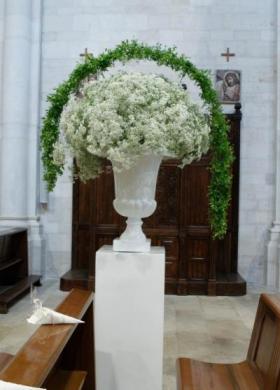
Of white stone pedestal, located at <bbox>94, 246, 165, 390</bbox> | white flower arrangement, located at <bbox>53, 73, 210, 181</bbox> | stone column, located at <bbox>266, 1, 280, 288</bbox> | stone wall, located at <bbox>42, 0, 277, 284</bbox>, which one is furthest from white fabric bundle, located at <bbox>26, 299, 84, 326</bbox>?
stone column, located at <bbox>266, 1, 280, 288</bbox>

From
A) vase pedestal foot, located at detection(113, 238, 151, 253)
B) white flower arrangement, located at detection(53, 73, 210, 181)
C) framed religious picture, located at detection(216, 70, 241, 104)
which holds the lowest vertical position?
vase pedestal foot, located at detection(113, 238, 151, 253)

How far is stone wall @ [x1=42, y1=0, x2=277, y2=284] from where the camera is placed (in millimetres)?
6980

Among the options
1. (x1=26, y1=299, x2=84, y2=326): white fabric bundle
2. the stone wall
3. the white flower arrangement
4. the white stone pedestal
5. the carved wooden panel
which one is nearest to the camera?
(x1=26, y1=299, x2=84, y2=326): white fabric bundle

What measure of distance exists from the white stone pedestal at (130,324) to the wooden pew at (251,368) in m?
0.20

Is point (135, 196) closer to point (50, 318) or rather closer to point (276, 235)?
point (50, 318)

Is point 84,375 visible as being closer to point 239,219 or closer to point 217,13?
point 239,219

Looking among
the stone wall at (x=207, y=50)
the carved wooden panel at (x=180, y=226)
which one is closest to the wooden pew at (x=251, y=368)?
the carved wooden panel at (x=180, y=226)

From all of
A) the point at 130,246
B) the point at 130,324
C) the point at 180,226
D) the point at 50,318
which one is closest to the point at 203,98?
the point at 130,246

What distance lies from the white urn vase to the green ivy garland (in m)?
0.36

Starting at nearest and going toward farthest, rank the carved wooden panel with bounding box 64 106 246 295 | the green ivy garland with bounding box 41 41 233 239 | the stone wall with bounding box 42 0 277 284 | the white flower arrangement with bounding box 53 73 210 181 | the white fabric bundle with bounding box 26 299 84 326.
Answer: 1. the white fabric bundle with bounding box 26 299 84 326
2. the white flower arrangement with bounding box 53 73 210 181
3. the green ivy garland with bounding box 41 41 233 239
4. the carved wooden panel with bounding box 64 106 246 295
5. the stone wall with bounding box 42 0 277 284

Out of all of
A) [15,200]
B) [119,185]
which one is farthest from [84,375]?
[15,200]

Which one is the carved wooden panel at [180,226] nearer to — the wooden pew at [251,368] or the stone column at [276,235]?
the stone column at [276,235]

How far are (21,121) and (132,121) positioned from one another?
5054 millimetres

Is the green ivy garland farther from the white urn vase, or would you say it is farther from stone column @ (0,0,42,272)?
stone column @ (0,0,42,272)
